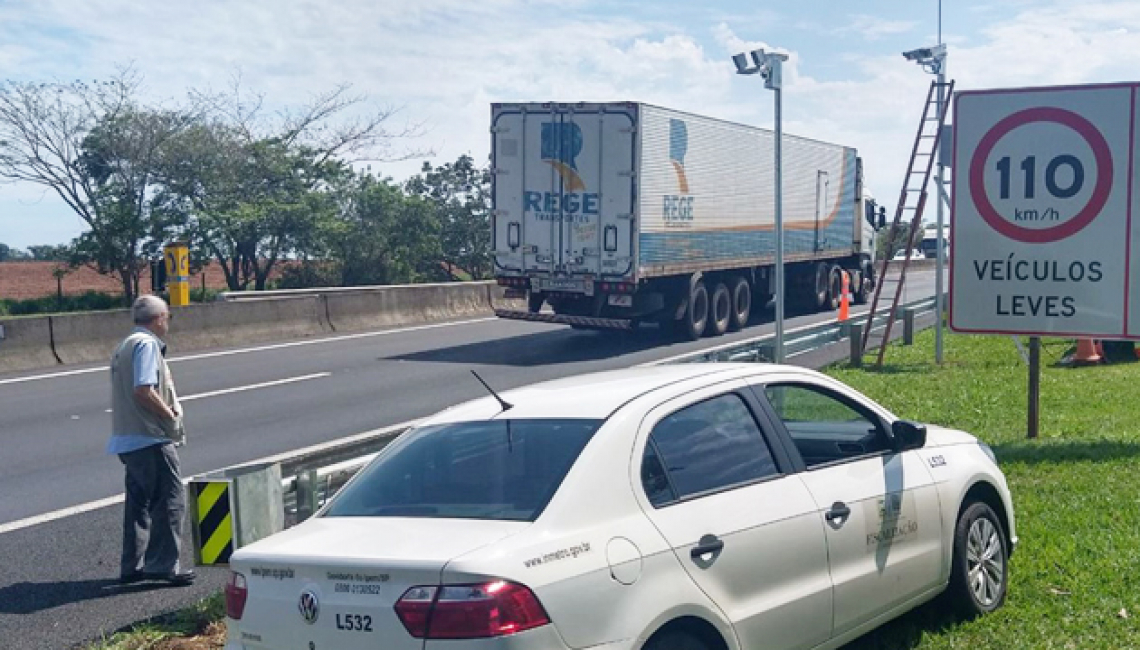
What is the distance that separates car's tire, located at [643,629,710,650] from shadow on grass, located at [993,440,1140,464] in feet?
20.3

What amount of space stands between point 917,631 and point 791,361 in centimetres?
1163

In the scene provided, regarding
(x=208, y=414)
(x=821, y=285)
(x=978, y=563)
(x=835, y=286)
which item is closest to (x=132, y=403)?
(x=978, y=563)

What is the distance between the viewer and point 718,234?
82.1ft

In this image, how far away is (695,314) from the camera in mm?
24250

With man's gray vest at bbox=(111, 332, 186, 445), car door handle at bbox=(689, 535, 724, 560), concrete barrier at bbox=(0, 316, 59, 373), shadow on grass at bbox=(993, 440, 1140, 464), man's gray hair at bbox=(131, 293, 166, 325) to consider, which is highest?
man's gray hair at bbox=(131, 293, 166, 325)

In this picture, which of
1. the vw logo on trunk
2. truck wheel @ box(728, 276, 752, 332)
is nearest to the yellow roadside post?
truck wheel @ box(728, 276, 752, 332)

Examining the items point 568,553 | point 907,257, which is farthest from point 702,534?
point 907,257

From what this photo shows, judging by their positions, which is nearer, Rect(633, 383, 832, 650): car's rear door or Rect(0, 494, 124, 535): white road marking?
Rect(633, 383, 832, 650): car's rear door

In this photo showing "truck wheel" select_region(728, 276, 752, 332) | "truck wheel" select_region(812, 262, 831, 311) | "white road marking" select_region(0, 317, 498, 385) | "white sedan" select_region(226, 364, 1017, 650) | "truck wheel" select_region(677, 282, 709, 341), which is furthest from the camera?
"truck wheel" select_region(812, 262, 831, 311)

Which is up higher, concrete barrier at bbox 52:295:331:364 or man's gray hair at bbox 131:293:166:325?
man's gray hair at bbox 131:293:166:325

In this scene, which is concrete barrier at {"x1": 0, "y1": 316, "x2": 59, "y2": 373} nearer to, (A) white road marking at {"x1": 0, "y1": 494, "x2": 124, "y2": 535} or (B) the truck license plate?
(B) the truck license plate

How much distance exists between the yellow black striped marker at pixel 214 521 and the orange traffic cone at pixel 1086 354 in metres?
15.0

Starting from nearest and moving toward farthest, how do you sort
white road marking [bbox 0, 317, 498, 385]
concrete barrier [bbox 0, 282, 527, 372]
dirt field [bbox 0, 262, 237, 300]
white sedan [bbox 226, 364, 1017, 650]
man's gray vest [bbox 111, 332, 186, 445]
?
white sedan [bbox 226, 364, 1017, 650]
man's gray vest [bbox 111, 332, 186, 445]
white road marking [bbox 0, 317, 498, 385]
concrete barrier [bbox 0, 282, 527, 372]
dirt field [bbox 0, 262, 237, 300]

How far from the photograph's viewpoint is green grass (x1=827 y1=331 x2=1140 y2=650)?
6309 mm
